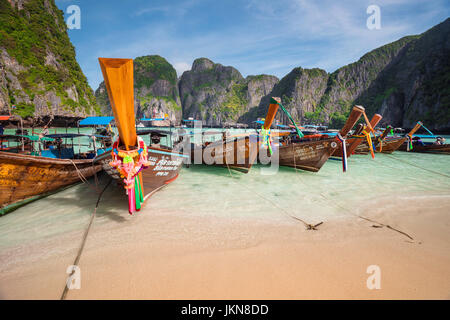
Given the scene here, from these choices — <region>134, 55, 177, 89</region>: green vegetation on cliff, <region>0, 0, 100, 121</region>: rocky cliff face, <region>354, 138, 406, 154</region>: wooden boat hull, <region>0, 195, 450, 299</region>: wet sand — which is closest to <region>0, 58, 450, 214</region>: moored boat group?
<region>0, 195, 450, 299</region>: wet sand

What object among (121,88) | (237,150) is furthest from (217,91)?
(121,88)

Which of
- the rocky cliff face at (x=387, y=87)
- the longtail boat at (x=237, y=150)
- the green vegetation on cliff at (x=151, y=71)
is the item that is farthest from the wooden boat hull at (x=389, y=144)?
the green vegetation on cliff at (x=151, y=71)

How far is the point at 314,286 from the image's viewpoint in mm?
2520

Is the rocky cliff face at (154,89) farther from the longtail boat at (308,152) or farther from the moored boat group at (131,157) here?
the longtail boat at (308,152)

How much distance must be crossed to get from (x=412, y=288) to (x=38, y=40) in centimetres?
8136

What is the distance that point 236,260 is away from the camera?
3098mm

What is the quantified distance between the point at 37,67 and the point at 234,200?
6932 centimetres

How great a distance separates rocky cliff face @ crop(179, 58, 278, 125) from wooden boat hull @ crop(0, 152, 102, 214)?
162 metres

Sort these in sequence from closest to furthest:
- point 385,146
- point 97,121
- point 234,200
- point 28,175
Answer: point 28,175
point 234,200
point 97,121
point 385,146

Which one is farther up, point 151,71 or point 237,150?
point 151,71

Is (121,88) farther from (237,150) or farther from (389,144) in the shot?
(389,144)

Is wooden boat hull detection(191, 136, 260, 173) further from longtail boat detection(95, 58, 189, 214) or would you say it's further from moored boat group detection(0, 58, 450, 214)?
longtail boat detection(95, 58, 189, 214)

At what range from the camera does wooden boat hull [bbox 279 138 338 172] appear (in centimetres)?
870

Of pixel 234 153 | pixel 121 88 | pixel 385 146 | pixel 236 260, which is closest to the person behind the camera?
pixel 121 88
